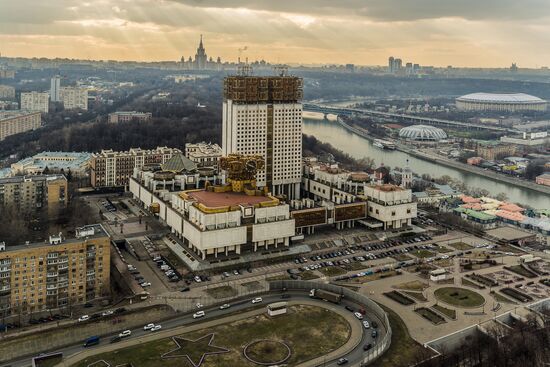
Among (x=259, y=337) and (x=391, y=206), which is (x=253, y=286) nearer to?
(x=259, y=337)

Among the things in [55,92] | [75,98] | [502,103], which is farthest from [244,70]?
[502,103]

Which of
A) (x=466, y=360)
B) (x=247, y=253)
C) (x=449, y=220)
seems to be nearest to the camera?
(x=466, y=360)

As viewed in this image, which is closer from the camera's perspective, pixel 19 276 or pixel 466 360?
pixel 466 360

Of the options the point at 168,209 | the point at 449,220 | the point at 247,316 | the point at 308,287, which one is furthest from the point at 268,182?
the point at 247,316

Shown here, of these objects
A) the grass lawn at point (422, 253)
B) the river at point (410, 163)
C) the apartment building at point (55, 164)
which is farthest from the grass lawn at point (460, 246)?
the apartment building at point (55, 164)

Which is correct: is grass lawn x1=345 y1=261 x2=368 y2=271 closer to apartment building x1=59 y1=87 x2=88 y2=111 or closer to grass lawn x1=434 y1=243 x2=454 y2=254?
grass lawn x1=434 y1=243 x2=454 y2=254

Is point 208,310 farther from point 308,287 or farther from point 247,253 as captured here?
point 247,253

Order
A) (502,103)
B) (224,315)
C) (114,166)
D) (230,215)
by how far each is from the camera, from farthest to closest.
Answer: (502,103), (114,166), (230,215), (224,315)
